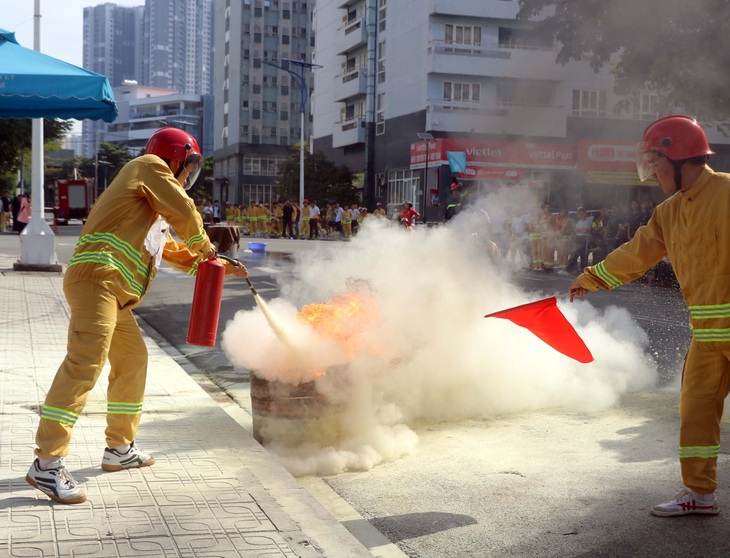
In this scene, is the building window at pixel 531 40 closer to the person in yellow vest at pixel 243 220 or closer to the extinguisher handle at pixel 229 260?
the extinguisher handle at pixel 229 260

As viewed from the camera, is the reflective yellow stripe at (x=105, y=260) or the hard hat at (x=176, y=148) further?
the hard hat at (x=176, y=148)

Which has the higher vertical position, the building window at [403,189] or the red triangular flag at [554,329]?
the building window at [403,189]

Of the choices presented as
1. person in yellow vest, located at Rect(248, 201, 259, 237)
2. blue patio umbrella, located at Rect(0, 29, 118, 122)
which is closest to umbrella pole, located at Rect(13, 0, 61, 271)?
blue patio umbrella, located at Rect(0, 29, 118, 122)

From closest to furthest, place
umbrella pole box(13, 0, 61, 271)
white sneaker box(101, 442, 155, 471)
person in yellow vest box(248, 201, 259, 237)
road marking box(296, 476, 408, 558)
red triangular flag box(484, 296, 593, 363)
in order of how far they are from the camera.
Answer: road marking box(296, 476, 408, 558) → white sneaker box(101, 442, 155, 471) → red triangular flag box(484, 296, 593, 363) → umbrella pole box(13, 0, 61, 271) → person in yellow vest box(248, 201, 259, 237)

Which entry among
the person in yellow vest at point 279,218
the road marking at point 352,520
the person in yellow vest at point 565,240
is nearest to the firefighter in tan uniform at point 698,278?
the road marking at point 352,520

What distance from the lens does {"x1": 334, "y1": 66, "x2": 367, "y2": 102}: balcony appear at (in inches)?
2125

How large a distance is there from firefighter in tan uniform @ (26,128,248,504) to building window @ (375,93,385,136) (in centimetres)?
4742

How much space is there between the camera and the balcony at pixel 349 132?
2098 inches

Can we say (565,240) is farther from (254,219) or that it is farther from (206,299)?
(254,219)

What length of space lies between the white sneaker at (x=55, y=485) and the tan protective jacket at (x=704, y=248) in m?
2.95

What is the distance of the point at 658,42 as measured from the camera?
16359 mm

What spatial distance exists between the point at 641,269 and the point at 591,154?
76.9ft

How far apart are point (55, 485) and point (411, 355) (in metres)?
2.70

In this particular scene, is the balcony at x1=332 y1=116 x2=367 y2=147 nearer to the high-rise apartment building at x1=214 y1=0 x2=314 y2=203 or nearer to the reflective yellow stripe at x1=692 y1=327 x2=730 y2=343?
the high-rise apartment building at x1=214 y1=0 x2=314 y2=203
